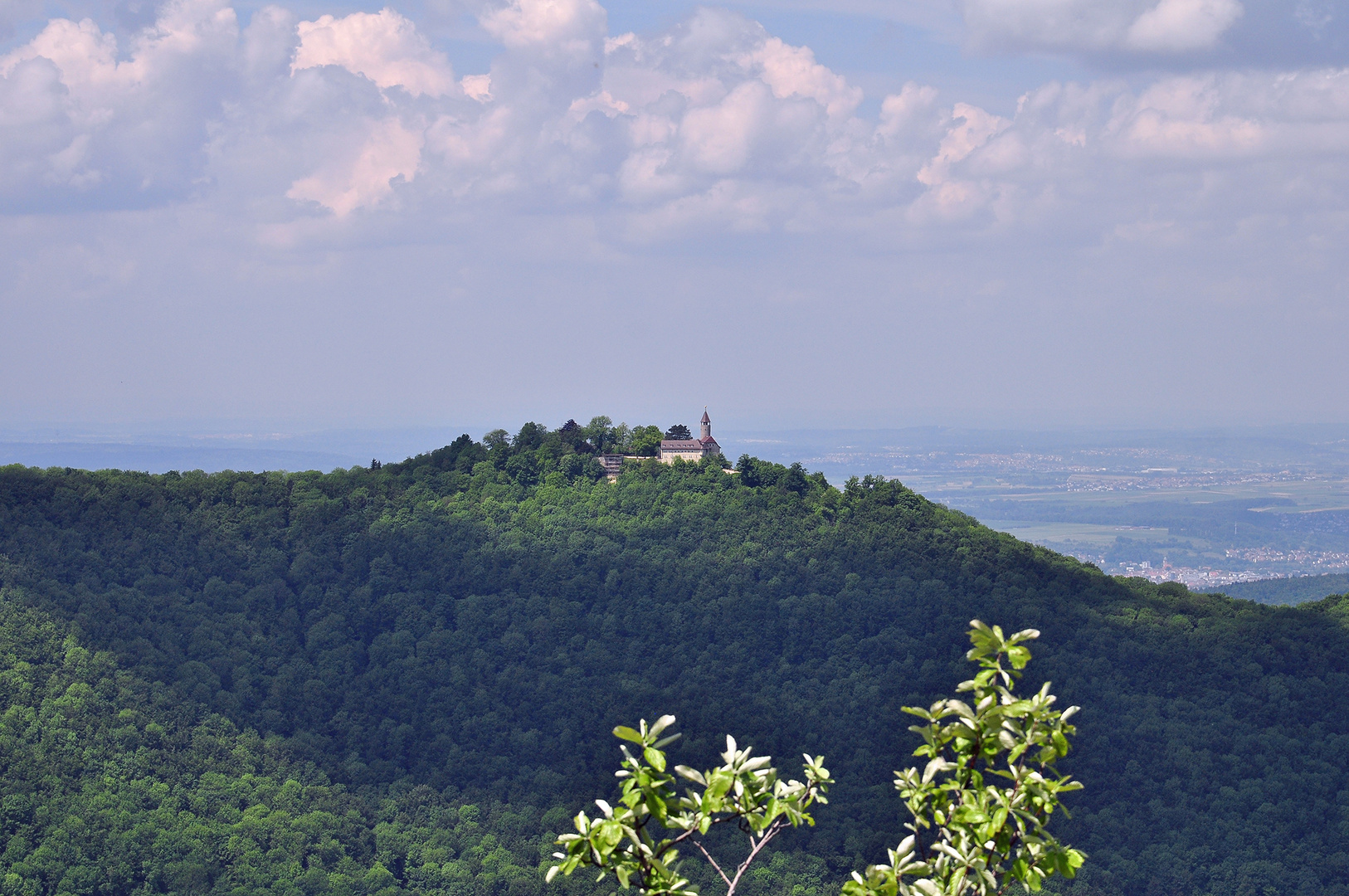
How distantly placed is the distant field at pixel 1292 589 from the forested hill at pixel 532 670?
5475cm

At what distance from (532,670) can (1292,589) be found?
94578 mm

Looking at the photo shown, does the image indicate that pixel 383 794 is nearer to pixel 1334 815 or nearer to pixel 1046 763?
pixel 1334 815

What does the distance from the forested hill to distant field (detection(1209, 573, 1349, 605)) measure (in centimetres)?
5475

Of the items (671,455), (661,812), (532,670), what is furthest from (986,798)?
(671,455)

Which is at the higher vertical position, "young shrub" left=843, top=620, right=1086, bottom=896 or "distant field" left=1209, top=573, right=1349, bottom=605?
"young shrub" left=843, top=620, right=1086, bottom=896

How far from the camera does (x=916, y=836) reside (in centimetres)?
689

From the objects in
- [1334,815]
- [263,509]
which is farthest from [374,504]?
[1334,815]

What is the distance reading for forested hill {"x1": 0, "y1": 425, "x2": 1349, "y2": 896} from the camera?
6031 cm

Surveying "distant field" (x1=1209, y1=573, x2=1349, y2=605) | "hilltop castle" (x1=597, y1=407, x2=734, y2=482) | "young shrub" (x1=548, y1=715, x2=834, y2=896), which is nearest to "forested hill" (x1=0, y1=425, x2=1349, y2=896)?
"hilltop castle" (x1=597, y1=407, x2=734, y2=482)

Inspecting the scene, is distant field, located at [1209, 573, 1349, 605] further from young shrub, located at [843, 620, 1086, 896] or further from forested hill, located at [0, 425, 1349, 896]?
young shrub, located at [843, 620, 1086, 896]

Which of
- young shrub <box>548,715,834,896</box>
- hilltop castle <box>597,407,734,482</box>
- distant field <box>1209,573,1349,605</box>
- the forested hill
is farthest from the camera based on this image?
distant field <box>1209,573,1349,605</box>

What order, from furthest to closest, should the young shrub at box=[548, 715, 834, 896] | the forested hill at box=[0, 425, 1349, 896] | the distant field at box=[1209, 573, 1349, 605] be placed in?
the distant field at box=[1209, 573, 1349, 605] → the forested hill at box=[0, 425, 1349, 896] → the young shrub at box=[548, 715, 834, 896]

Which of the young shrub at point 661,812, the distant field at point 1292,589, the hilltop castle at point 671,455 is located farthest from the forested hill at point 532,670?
the distant field at point 1292,589

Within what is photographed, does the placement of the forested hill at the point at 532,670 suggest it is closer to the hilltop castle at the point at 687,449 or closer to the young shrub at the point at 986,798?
the hilltop castle at the point at 687,449
